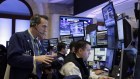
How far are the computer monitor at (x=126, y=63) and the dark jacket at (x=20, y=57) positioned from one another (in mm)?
760

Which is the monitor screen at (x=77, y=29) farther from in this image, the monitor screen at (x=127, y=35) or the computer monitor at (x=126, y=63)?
the computer monitor at (x=126, y=63)

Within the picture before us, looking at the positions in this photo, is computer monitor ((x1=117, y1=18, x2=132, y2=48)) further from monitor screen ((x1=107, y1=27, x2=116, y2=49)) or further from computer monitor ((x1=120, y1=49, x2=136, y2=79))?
computer monitor ((x1=120, y1=49, x2=136, y2=79))

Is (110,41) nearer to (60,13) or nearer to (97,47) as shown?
(97,47)

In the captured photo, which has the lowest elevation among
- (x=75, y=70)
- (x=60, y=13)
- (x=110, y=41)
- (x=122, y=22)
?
(x=75, y=70)

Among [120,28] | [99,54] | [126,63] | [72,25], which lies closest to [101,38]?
[99,54]

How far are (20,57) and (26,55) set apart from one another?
0.06 meters

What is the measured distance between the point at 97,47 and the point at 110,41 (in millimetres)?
1323

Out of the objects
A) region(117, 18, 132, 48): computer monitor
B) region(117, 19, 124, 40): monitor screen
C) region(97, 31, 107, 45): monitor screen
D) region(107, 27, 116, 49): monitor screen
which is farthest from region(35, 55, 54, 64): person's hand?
region(97, 31, 107, 45): monitor screen

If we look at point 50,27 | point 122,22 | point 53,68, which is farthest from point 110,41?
point 50,27

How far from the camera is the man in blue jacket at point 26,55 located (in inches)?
86.0

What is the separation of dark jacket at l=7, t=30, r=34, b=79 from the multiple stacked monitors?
146 inches

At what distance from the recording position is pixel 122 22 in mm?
2729

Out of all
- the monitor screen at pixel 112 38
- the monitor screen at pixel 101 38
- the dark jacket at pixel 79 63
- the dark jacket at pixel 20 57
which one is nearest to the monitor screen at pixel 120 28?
the monitor screen at pixel 112 38

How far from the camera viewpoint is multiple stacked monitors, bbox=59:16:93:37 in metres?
6.29
